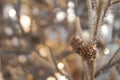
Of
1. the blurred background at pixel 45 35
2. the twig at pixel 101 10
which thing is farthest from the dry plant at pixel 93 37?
the blurred background at pixel 45 35

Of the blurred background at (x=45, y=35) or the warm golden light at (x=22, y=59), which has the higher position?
the blurred background at (x=45, y=35)

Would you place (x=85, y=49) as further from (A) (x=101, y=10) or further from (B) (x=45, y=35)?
(B) (x=45, y=35)

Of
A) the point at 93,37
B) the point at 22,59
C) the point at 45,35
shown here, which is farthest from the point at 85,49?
the point at 45,35

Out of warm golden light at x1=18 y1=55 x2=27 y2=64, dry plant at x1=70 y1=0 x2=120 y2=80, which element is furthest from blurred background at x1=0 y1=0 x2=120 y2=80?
dry plant at x1=70 y1=0 x2=120 y2=80

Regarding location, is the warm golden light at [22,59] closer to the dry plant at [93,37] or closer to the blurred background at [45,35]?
the blurred background at [45,35]

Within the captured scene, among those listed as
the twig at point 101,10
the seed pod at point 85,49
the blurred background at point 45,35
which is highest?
the blurred background at point 45,35

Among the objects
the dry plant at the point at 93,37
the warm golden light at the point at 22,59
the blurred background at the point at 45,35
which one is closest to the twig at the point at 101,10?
the dry plant at the point at 93,37

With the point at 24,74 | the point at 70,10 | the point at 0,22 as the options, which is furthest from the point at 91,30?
the point at 0,22

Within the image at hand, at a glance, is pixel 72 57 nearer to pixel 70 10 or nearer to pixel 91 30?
pixel 70 10

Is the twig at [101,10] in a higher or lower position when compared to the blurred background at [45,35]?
lower

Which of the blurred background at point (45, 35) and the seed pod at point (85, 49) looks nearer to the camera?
the seed pod at point (85, 49)

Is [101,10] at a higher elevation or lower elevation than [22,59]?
lower

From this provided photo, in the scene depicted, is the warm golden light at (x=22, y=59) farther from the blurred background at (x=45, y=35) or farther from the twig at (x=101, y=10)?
the twig at (x=101, y=10)
